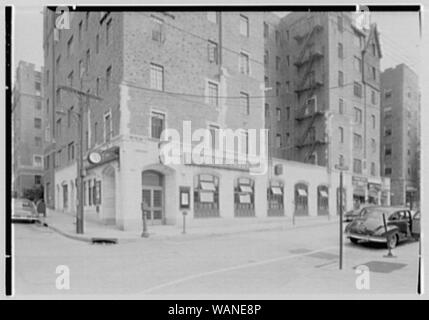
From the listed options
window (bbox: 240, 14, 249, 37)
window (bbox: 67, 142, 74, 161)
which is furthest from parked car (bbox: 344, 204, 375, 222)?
window (bbox: 67, 142, 74, 161)

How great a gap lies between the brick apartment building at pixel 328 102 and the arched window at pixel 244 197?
1.51 feet

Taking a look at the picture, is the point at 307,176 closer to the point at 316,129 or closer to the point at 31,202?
the point at 316,129

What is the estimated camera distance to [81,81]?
119 inches

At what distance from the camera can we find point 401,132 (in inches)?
128

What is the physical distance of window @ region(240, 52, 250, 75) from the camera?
3.25m

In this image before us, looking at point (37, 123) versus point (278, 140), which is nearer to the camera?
point (37, 123)

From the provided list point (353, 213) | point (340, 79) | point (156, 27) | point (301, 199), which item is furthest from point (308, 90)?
point (156, 27)

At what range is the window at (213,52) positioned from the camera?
10.4ft

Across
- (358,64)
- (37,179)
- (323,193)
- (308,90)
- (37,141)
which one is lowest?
(323,193)

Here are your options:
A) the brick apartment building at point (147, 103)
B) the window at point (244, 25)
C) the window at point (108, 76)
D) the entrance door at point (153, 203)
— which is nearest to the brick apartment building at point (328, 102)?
the brick apartment building at point (147, 103)

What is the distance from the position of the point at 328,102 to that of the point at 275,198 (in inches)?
50.1

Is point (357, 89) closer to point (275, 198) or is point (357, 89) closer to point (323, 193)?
point (323, 193)
